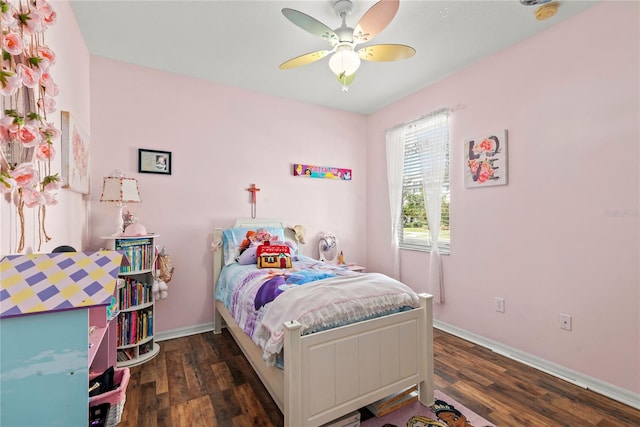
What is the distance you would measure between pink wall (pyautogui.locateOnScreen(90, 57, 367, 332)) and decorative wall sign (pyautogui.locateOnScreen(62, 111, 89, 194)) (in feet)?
1.53

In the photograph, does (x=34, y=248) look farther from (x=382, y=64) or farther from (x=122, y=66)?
(x=382, y=64)

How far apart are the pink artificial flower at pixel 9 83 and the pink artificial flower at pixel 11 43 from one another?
11cm

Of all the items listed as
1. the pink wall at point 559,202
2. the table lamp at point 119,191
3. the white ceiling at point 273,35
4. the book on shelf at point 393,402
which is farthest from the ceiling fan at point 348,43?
the book on shelf at point 393,402

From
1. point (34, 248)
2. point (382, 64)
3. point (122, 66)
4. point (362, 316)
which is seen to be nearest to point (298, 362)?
point (362, 316)

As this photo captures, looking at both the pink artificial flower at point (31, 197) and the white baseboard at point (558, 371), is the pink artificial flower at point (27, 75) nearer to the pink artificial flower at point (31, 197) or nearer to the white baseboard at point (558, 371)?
the pink artificial flower at point (31, 197)

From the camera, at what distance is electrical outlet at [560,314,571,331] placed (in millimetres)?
2206

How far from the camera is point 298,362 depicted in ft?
4.81

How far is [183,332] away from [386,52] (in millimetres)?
3086

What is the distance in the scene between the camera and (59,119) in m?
1.76

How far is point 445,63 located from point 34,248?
3280mm

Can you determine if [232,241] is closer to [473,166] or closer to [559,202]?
[473,166]

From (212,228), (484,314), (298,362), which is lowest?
(484,314)

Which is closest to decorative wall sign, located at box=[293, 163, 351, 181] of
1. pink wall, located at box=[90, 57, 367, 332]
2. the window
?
pink wall, located at box=[90, 57, 367, 332]

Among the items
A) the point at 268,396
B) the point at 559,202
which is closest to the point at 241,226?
the point at 268,396
